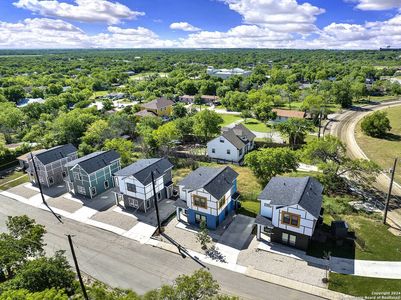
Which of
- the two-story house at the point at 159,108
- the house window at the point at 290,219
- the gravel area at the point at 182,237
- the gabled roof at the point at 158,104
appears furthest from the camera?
the gabled roof at the point at 158,104

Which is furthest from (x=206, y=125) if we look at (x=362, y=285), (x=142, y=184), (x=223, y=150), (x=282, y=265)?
(x=362, y=285)

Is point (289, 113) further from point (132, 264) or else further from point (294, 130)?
point (132, 264)

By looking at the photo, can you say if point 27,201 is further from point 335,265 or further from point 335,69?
point 335,69

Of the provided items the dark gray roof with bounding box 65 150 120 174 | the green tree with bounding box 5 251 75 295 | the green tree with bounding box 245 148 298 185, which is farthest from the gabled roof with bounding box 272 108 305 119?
the green tree with bounding box 5 251 75 295

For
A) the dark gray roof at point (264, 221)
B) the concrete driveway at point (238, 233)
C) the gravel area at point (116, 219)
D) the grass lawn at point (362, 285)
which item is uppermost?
the dark gray roof at point (264, 221)

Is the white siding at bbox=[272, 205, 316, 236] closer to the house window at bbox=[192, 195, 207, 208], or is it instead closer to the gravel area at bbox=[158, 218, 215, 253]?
the gravel area at bbox=[158, 218, 215, 253]

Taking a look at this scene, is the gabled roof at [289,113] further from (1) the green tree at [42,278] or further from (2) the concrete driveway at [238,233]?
Answer: (1) the green tree at [42,278]

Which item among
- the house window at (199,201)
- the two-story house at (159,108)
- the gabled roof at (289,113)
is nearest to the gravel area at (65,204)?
the house window at (199,201)
